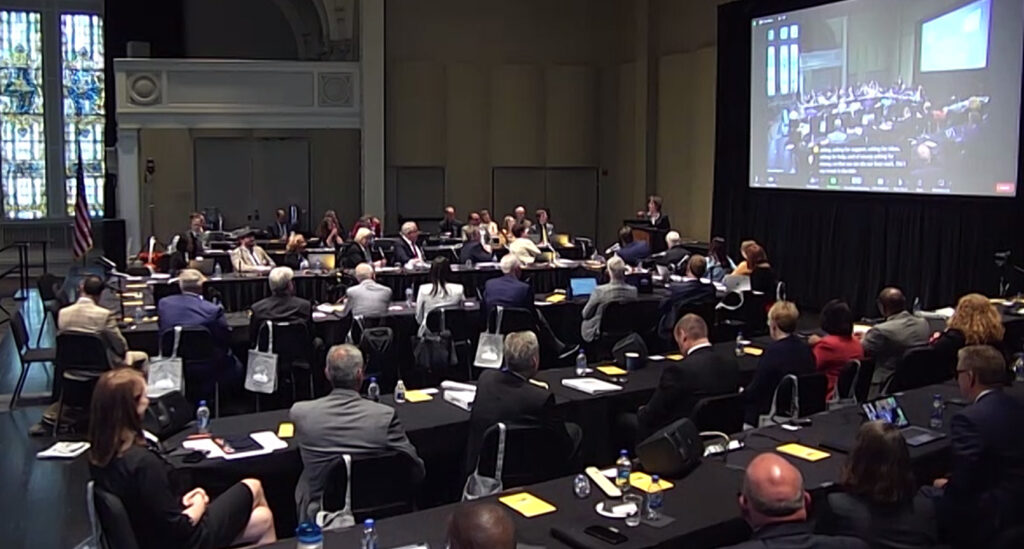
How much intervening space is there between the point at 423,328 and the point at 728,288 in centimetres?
375

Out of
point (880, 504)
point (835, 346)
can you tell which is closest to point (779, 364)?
point (835, 346)

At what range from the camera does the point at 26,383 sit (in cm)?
993

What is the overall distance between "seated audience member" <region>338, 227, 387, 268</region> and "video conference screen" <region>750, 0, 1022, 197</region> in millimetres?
6201

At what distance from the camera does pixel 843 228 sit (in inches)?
559

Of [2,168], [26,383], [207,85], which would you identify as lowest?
[26,383]

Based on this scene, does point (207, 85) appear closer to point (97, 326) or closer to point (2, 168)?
point (2, 168)

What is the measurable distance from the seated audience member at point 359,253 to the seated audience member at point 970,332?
7.66 meters

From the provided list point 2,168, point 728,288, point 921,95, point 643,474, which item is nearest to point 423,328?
point 728,288

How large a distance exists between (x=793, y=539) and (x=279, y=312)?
5746 mm

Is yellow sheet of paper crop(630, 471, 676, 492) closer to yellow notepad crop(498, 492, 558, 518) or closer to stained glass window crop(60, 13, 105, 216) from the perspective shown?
yellow notepad crop(498, 492, 558, 518)

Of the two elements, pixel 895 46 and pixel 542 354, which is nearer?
pixel 542 354

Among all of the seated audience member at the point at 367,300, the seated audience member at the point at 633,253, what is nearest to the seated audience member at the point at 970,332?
the seated audience member at the point at 367,300

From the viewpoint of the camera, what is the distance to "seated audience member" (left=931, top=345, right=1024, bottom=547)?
4.30 m

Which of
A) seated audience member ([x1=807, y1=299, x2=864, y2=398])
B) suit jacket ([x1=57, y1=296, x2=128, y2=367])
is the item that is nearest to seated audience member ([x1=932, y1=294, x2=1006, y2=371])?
seated audience member ([x1=807, y1=299, x2=864, y2=398])
